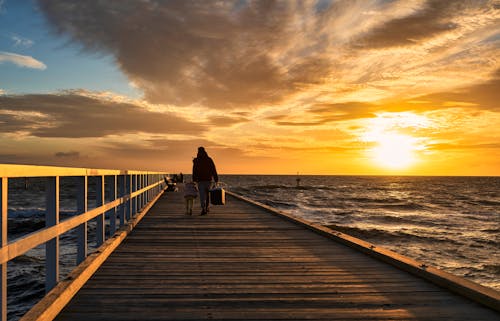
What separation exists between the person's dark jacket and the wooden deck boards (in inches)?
185

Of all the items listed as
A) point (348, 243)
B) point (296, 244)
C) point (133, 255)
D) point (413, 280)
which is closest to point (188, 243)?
point (133, 255)

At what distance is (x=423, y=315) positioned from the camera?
361 centimetres

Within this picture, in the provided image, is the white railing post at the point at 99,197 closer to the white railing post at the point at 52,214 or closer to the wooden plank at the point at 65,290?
the wooden plank at the point at 65,290

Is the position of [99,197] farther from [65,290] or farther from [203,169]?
[203,169]

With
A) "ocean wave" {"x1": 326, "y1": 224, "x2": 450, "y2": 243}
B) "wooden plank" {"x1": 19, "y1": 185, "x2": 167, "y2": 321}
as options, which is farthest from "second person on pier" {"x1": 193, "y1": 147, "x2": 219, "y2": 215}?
"ocean wave" {"x1": 326, "y1": 224, "x2": 450, "y2": 243}

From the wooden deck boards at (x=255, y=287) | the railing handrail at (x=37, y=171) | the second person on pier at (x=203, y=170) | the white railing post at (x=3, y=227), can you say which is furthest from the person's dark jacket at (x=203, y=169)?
the white railing post at (x=3, y=227)

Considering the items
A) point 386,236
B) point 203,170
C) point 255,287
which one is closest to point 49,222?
point 255,287

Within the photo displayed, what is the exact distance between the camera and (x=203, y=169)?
11.9 metres

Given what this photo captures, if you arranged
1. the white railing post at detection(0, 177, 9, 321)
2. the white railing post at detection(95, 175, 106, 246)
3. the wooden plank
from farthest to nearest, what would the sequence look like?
the white railing post at detection(95, 175, 106, 246) → the wooden plank → the white railing post at detection(0, 177, 9, 321)

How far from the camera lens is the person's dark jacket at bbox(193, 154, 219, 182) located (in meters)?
11.9

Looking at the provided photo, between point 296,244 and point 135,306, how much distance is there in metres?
3.96

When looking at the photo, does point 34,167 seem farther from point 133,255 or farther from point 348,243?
point 348,243

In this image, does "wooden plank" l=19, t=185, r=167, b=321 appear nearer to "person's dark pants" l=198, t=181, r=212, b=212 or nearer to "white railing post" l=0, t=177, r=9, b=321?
"white railing post" l=0, t=177, r=9, b=321

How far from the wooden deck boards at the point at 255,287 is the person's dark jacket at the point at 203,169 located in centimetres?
470
